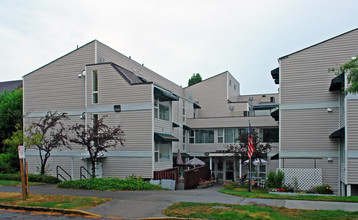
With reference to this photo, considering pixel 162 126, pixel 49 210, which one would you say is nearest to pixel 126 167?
pixel 162 126

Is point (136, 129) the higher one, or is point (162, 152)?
point (136, 129)

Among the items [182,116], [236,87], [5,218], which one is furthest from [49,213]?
[236,87]

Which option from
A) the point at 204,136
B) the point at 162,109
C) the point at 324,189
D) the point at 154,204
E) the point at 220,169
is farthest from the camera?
the point at 204,136

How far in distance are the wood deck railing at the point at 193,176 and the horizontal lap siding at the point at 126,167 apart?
2412 millimetres

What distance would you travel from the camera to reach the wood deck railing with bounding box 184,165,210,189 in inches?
851

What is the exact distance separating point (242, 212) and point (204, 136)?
936 inches

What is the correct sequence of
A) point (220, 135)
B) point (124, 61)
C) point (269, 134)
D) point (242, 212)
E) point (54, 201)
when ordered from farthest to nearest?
point (220, 135) < point (269, 134) < point (124, 61) < point (54, 201) < point (242, 212)

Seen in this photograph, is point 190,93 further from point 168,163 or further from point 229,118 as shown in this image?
point 168,163

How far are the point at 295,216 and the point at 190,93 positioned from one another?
3113cm

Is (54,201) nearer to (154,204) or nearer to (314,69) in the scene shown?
(154,204)

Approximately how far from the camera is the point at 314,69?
2088 cm

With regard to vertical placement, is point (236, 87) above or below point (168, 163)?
above

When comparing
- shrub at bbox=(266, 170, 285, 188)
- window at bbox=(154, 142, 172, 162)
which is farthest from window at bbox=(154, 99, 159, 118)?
shrub at bbox=(266, 170, 285, 188)

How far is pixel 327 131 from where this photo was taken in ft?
66.7
